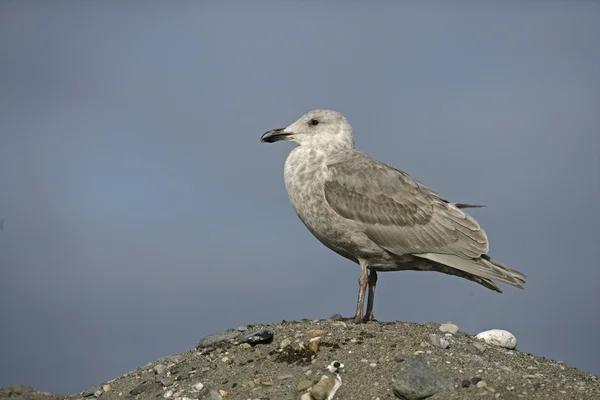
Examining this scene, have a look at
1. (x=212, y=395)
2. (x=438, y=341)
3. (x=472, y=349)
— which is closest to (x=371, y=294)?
(x=438, y=341)

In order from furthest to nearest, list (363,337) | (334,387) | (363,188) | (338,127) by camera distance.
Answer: (338,127) < (363,188) < (363,337) < (334,387)

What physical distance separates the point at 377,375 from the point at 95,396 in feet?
14.5

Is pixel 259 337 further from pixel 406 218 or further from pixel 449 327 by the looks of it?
pixel 449 327

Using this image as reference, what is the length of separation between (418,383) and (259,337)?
8.61ft

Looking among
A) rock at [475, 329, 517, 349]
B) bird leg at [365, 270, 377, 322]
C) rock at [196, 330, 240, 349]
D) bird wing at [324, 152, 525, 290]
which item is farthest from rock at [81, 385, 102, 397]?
rock at [475, 329, 517, 349]

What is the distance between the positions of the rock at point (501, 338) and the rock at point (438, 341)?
1317 millimetres

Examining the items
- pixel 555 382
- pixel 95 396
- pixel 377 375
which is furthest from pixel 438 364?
pixel 95 396

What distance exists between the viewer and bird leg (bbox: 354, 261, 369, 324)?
12391 mm

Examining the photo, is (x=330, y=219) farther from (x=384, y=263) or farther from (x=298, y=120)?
(x=298, y=120)

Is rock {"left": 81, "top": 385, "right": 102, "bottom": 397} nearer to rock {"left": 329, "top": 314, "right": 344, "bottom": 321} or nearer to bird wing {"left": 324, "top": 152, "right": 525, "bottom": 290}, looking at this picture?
rock {"left": 329, "top": 314, "right": 344, "bottom": 321}

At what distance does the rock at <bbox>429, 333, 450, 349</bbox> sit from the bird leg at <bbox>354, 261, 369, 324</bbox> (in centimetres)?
115

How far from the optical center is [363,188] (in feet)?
41.0

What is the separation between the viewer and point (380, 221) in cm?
1237

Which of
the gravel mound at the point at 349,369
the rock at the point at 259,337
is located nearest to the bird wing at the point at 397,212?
the gravel mound at the point at 349,369
